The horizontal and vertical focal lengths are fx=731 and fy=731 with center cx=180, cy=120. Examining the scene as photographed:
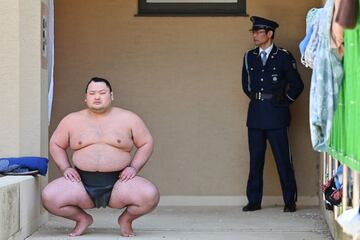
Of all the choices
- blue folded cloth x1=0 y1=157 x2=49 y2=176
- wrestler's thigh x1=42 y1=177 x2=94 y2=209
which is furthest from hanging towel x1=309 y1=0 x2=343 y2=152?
blue folded cloth x1=0 y1=157 x2=49 y2=176

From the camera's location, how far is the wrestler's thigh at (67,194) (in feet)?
16.9

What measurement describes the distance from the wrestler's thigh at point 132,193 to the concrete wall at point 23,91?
2.21 ft

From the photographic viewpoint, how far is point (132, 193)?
203 inches

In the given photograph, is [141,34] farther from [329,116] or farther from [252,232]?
[329,116]

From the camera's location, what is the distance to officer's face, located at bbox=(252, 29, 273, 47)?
21.7 feet

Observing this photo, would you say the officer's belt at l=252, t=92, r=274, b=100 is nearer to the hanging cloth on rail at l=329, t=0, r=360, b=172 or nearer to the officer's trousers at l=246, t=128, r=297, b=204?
the officer's trousers at l=246, t=128, r=297, b=204

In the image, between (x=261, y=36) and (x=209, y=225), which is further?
(x=261, y=36)

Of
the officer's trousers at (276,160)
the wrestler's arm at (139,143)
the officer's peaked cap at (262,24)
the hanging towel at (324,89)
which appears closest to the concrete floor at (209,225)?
the officer's trousers at (276,160)

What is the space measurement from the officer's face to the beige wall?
41 cm

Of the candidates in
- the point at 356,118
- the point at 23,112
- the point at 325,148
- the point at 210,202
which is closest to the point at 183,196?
the point at 210,202

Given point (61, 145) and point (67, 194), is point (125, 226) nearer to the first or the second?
point (67, 194)

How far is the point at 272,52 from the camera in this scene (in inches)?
264

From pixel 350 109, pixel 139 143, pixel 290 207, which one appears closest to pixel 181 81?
pixel 290 207

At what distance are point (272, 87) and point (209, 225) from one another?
1.47 meters
